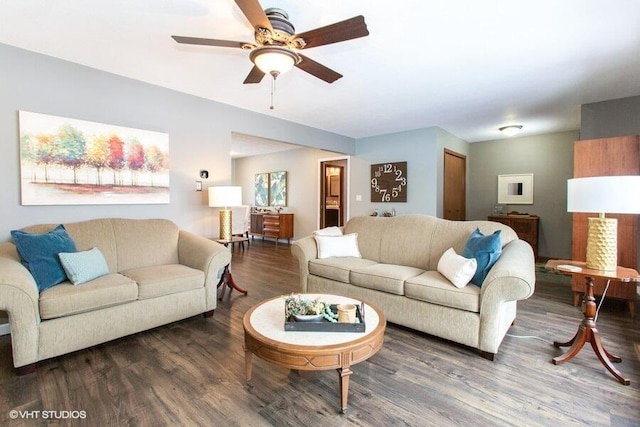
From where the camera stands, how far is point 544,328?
2.77 meters

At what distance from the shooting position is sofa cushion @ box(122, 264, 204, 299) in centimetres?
257

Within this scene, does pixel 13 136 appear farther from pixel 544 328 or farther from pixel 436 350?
pixel 544 328

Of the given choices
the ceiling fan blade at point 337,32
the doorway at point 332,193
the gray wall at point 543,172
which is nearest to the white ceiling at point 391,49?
the ceiling fan blade at point 337,32

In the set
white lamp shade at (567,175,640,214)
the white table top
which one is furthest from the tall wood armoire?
the white table top

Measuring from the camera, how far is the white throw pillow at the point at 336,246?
11.3ft

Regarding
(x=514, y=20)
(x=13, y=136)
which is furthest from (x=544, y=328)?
(x=13, y=136)

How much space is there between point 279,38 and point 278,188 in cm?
625

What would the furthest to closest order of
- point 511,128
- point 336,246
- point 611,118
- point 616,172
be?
point 511,128
point 611,118
point 336,246
point 616,172

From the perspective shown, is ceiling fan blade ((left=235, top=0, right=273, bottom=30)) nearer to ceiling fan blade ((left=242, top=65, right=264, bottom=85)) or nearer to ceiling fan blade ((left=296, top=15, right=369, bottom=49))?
ceiling fan blade ((left=296, top=15, right=369, bottom=49))

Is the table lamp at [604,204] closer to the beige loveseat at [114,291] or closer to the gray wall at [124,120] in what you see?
the beige loveseat at [114,291]

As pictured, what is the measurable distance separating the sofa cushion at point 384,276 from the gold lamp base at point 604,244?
4.16ft

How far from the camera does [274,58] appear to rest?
6.70 feet

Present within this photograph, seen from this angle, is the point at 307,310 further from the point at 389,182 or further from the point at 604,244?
the point at 389,182

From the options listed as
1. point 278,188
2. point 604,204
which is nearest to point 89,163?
point 604,204
